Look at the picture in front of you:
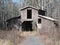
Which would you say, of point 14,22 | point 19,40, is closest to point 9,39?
point 19,40

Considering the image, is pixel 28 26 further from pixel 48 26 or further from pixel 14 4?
pixel 14 4

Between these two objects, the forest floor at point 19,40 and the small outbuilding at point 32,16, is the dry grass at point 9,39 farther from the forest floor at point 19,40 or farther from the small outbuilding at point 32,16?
the small outbuilding at point 32,16

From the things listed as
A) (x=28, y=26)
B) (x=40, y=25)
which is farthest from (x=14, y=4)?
(x=40, y=25)

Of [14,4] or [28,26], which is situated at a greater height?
[14,4]

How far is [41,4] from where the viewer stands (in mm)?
62406

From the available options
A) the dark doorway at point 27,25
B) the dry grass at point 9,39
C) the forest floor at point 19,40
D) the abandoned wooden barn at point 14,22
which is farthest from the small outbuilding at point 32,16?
the dry grass at point 9,39

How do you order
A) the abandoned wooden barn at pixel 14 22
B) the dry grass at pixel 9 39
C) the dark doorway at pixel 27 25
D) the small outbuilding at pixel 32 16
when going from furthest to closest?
the dark doorway at pixel 27 25, the abandoned wooden barn at pixel 14 22, the small outbuilding at pixel 32 16, the dry grass at pixel 9 39

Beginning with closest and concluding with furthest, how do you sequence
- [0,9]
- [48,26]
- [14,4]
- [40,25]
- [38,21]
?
[48,26]
[40,25]
[38,21]
[0,9]
[14,4]

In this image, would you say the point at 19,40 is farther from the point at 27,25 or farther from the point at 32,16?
the point at 27,25

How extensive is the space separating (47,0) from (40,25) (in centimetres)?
2920

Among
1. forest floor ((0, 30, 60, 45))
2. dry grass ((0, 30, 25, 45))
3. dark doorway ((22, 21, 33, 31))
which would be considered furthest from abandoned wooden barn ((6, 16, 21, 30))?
dry grass ((0, 30, 25, 45))

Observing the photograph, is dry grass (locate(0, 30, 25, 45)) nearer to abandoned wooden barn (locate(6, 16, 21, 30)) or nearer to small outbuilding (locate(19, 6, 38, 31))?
small outbuilding (locate(19, 6, 38, 31))

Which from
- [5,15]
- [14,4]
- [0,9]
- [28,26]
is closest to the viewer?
[28,26]

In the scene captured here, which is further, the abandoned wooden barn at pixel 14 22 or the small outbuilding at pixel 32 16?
the abandoned wooden barn at pixel 14 22
